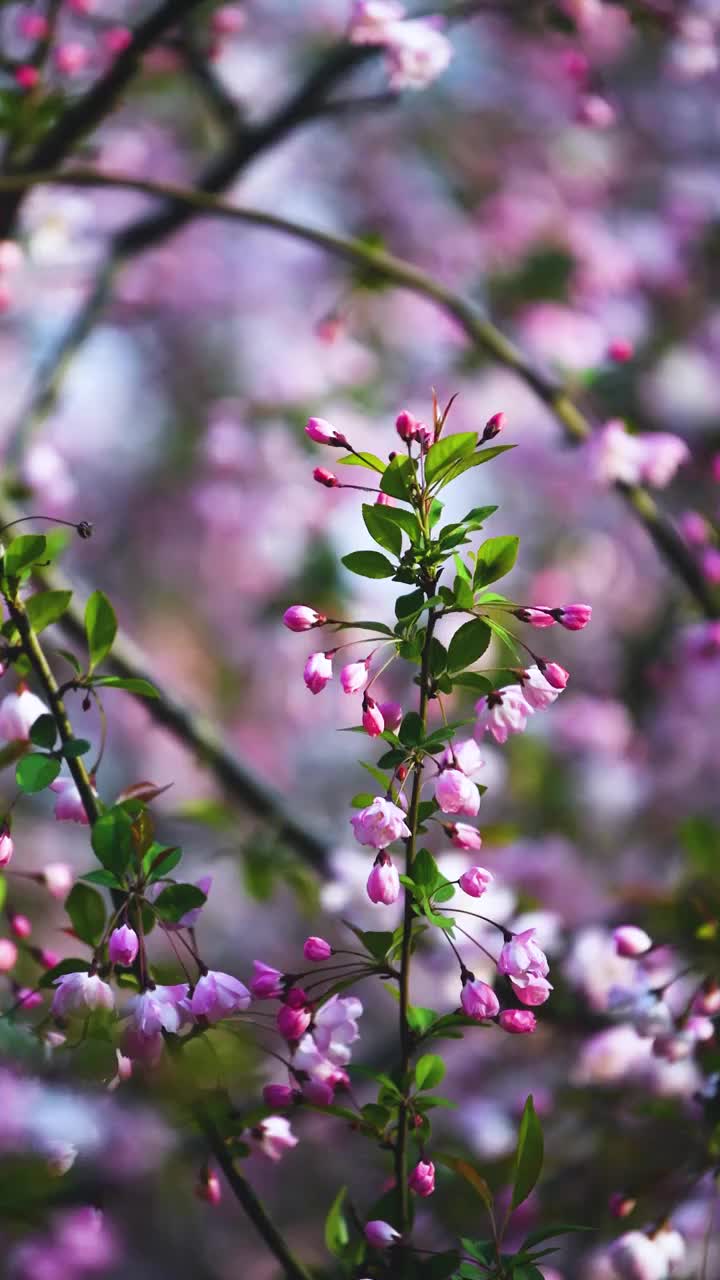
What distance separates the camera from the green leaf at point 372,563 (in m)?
0.75

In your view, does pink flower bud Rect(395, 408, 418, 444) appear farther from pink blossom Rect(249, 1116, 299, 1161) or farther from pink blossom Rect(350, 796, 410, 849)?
pink blossom Rect(249, 1116, 299, 1161)

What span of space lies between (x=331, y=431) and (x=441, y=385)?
2.43 m

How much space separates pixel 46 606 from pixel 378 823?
0.30m

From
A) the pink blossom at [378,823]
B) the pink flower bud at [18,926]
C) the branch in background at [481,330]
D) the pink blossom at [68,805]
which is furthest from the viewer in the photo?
the branch in background at [481,330]

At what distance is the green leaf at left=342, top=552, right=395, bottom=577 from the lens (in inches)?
29.4

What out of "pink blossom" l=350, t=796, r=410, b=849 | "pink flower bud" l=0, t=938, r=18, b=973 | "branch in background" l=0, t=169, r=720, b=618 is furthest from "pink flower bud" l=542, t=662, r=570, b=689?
"branch in background" l=0, t=169, r=720, b=618

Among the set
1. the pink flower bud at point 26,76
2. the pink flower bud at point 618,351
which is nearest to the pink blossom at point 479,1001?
the pink flower bud at point 618,351

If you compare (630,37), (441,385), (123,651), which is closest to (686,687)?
(441,385)

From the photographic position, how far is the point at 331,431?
30.6 inches

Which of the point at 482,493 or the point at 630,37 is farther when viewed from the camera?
the point at 630,37

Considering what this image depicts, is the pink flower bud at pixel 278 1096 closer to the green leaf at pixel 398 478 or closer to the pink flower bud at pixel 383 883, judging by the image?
the pink flower bud at pixel 383 883

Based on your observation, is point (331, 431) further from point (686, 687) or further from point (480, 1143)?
point (686, 687)

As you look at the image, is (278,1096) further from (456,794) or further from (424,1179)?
(456,794)

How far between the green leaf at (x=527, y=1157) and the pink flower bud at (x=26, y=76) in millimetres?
1271
